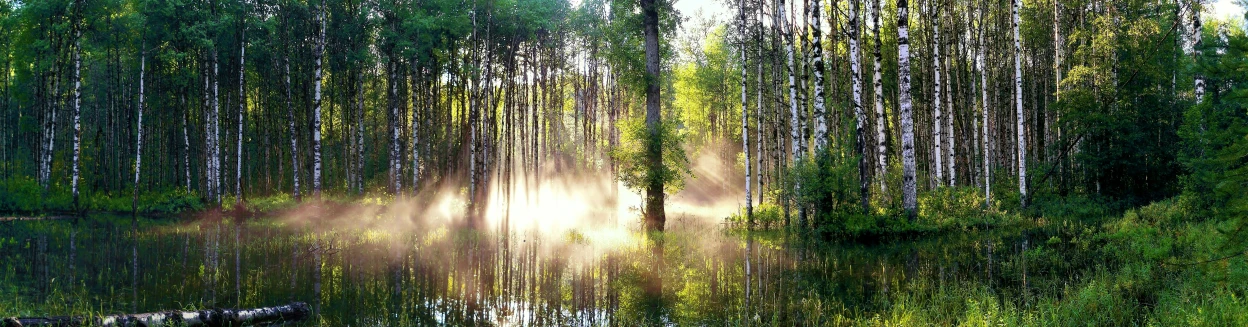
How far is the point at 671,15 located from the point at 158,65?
31934 mm

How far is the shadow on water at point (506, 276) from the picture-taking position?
27.1 ft

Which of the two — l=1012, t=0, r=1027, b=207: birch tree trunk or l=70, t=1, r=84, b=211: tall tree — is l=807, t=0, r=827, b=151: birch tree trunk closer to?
l=1012, t=0, r=1027, b=207: birch tree trunk

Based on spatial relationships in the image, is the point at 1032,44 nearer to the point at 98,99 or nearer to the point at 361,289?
the point at 361,289

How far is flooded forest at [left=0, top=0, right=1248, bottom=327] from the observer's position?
814 centimetres

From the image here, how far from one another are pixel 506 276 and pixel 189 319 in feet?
16.5

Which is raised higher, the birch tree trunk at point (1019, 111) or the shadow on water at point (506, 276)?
the birch tree trunk at point (1019, 111)

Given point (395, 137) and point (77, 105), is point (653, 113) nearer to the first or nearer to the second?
point (395, 137)

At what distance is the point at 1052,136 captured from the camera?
122 ft

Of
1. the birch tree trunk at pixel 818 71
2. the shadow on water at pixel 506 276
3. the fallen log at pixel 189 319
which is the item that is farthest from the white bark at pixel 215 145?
the birch tree trunk at pixel 818 71

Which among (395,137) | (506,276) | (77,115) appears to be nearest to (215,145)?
(77,115)

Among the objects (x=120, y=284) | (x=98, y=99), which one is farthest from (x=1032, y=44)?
(x=98, y=99)

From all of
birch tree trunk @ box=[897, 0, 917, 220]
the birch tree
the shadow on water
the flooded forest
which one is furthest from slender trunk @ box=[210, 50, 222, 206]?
birch tree trunk @ box=[897, 0, 917, 220]

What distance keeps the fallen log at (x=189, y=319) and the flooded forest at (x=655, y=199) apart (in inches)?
1.3

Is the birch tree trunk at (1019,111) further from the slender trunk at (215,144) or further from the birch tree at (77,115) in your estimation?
the birch tree at (77,115)
